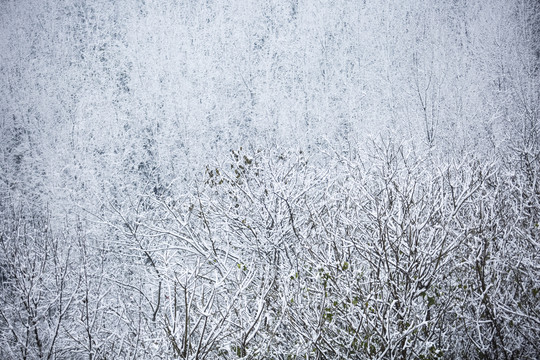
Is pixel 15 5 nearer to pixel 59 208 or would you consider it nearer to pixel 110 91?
pixel 110 91

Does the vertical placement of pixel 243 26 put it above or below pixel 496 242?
above

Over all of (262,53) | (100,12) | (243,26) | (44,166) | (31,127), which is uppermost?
(100,12)

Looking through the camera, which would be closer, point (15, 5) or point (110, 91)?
point (110, 91)

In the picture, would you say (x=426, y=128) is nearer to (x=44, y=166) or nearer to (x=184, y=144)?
(x=184, y=144)

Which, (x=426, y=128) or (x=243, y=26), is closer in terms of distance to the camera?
(x=426, y=128)

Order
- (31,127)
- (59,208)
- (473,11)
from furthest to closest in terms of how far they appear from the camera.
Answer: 1. (473,11)
2. (31,127)
3. (59,208)


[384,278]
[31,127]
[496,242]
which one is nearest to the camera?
[384,278]

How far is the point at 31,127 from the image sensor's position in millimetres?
22359

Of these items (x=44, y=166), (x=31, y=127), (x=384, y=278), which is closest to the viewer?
(x=384, y=278)

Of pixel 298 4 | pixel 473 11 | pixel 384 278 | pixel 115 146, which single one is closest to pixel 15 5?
pixel 115 146

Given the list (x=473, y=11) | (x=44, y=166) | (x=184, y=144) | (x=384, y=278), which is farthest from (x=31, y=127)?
(x=473, y=11)

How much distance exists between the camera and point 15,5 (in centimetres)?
2827

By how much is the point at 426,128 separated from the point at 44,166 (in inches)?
753

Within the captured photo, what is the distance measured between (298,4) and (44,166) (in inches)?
806
